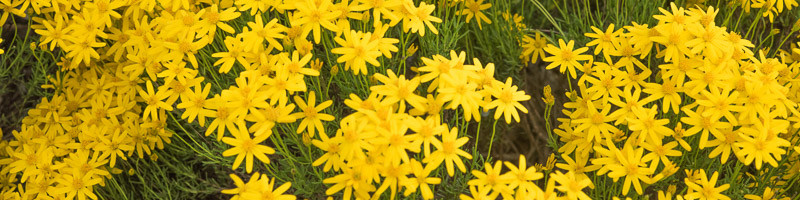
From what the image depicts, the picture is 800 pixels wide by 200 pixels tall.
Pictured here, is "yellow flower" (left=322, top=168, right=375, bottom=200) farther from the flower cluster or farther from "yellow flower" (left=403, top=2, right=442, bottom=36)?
"yellow flower" (left=403, top=2, right=442, bottom=36)

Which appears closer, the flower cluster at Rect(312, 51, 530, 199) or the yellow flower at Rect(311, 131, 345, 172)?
the flower cluster at Rect(312, 51, 530, 199)

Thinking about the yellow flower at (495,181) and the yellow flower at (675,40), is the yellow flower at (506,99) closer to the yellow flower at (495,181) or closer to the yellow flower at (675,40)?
the yellow flower at (495,181)

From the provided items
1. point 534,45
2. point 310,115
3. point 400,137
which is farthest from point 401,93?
point 534,45

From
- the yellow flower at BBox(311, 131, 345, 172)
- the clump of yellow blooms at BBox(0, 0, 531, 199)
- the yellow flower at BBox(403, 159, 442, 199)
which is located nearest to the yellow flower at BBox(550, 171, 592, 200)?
the clump of yellow blooms at BBox(0, 0, 531, 199)

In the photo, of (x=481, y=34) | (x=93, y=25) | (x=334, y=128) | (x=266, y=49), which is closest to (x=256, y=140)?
(x=266, y=49)

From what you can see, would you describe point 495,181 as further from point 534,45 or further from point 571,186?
point 534,45

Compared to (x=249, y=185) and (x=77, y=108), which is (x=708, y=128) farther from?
(x=77, y=108)
